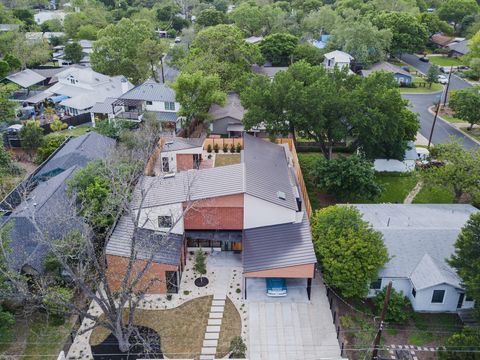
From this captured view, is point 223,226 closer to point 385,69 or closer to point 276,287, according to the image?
point 276,287

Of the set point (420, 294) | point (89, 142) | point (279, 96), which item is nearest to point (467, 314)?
point (420, 294)

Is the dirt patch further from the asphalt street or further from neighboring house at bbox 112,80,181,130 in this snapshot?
neighboring house at bbox 112,80,181,130

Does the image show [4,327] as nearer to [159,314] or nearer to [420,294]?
[159,314]

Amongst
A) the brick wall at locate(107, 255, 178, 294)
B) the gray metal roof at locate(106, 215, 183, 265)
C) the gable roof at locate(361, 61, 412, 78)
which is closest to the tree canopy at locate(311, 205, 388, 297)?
the gray metal roof at locate(106, 215, 183, 265)

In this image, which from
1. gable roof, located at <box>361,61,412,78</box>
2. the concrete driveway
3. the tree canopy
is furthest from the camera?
gable roof, located at <box>361,61,412,78</box>

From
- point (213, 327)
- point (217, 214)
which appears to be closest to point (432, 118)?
point (217, 214)

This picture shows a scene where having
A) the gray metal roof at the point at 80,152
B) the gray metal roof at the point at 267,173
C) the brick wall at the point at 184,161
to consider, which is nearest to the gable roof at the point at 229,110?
the brick wall at the point at 184,161
